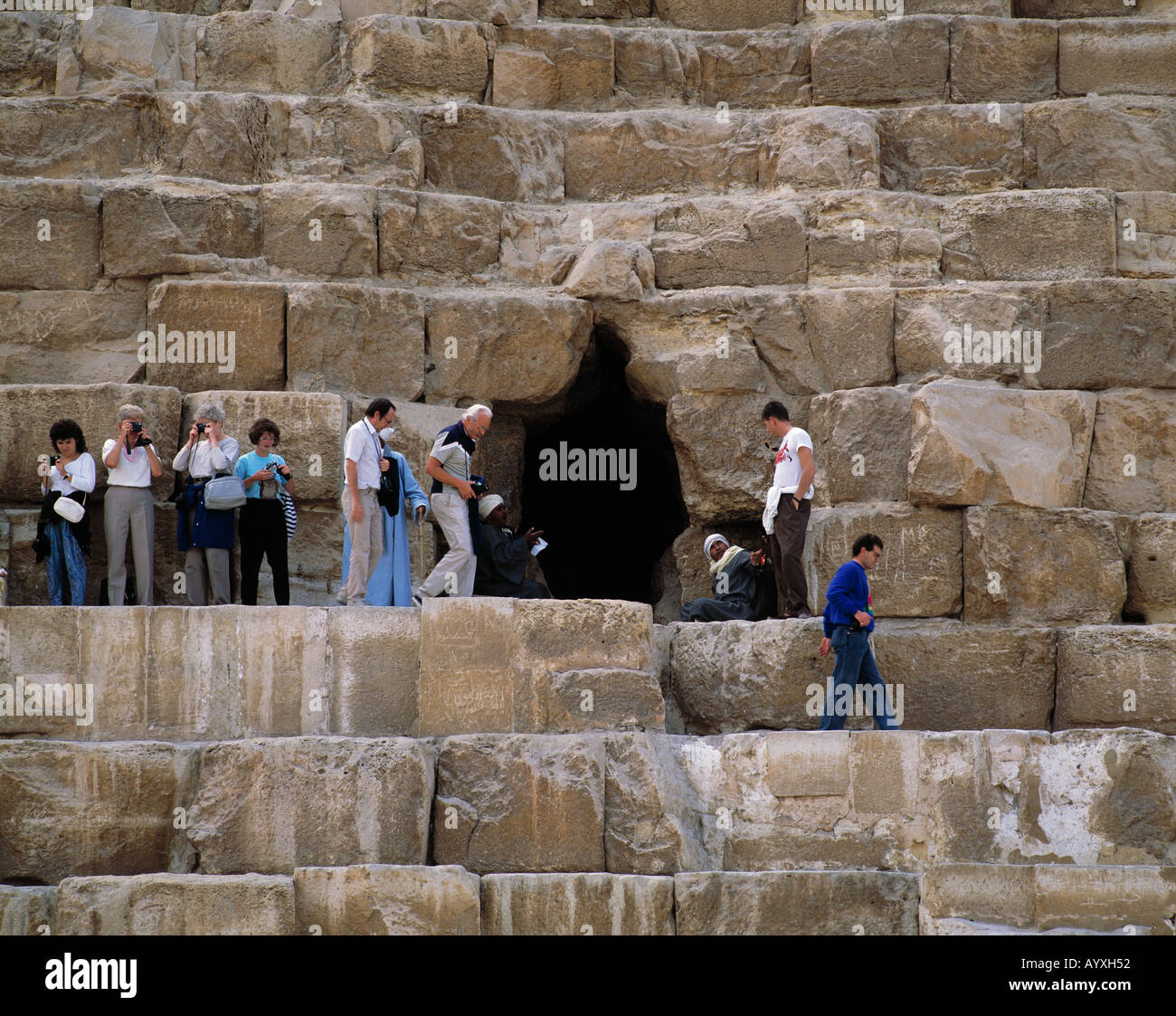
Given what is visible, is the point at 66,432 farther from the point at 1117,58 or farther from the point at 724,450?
the point at 1117,58

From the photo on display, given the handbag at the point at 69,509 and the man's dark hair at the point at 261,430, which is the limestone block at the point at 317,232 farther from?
the handbag at the point at 69,509

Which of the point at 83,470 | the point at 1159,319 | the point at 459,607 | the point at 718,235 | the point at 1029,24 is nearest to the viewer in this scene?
the point at 459,607

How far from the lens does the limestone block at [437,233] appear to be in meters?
12.5

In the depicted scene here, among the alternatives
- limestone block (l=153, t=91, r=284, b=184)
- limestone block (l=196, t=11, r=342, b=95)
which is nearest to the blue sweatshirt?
limestone block (l=153, t=91, r=284, b=184)

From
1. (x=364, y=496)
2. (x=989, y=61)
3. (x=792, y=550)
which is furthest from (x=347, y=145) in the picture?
(x=989, y=61)

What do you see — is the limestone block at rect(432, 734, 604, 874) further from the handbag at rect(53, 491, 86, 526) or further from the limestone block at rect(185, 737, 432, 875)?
the handbag at rect(53, 491, 86, 526)

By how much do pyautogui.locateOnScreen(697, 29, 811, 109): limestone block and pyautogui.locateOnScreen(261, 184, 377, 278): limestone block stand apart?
3414 mm

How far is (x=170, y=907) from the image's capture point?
8.48m

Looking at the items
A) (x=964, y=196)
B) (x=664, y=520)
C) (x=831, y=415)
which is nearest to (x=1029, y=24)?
(x=964, y=196)

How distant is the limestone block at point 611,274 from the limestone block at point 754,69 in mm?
2196

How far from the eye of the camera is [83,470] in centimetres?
1055

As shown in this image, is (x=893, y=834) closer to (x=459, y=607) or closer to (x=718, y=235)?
(x=459, y=607)

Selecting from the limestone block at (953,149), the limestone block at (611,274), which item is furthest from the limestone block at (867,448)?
the limestone block at (953,149)

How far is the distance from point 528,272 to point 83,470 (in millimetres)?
3891
